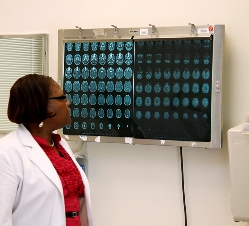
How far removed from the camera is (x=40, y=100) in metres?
1.72

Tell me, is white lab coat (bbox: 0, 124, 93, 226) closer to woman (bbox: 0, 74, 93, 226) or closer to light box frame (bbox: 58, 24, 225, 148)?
woman (bbox: 0, 74, 93, 226)

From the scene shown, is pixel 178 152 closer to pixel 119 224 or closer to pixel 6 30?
pixel 119 224

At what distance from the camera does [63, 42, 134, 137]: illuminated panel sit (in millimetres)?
2469

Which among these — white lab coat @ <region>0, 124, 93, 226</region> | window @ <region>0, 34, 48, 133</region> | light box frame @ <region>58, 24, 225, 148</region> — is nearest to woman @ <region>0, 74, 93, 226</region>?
white lab coat @ <region>0, 124, 93, 226</region>

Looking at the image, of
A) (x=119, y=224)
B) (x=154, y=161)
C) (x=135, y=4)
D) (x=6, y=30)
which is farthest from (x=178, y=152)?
(x=6, y=30)

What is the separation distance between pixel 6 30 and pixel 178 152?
4.29ft

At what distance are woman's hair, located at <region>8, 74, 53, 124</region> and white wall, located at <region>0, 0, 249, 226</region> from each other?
3.07 feet

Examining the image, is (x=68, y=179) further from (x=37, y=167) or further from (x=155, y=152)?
(x=155, y=152)

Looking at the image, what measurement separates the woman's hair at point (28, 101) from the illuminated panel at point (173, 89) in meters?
0.79

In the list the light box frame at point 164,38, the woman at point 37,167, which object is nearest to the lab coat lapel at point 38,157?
the woman at point 37,167

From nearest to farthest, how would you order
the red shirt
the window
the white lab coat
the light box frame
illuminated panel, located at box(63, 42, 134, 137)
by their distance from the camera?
the white lab coat, the red shirt, the light box frame, illuminated panel, located at box(63, 42, 134, 137), the window

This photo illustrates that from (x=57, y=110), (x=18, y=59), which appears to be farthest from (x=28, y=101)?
(x=18, y=59)

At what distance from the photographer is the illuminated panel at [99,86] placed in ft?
8.10

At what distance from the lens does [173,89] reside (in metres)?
2.37
